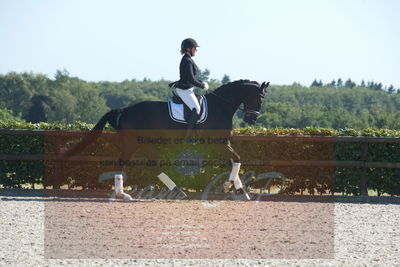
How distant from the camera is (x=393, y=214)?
33.4 ft

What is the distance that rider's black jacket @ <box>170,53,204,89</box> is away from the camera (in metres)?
10.9

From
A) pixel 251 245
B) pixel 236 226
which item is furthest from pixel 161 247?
pixel 236 226

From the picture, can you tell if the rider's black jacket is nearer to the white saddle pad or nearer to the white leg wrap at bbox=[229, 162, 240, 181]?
the white saddle pad

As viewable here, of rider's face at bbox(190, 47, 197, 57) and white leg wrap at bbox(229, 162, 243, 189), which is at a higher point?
rider's face at bbox(190, 47, 197, 57)

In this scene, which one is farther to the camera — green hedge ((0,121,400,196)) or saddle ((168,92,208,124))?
green hedge ((0,121,400,196))

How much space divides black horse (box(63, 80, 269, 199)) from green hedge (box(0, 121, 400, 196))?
96cm

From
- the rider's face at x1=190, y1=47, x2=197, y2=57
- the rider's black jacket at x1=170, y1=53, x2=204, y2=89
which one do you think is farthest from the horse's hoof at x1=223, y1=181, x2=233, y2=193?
the rider's face at x1=190, y1=47, x2=197, y2=57

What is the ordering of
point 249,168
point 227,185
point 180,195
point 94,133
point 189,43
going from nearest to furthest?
point 189,43
point 227,185
point 180,195
point 94,133
point 249,168

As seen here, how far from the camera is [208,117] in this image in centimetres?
1126

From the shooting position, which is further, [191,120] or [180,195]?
[180,195]

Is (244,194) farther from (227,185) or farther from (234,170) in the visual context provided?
(234,170)

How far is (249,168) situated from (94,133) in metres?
3.40

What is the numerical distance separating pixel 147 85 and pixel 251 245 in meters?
181

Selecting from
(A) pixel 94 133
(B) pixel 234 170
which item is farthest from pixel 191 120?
(A) pixel 94 133
